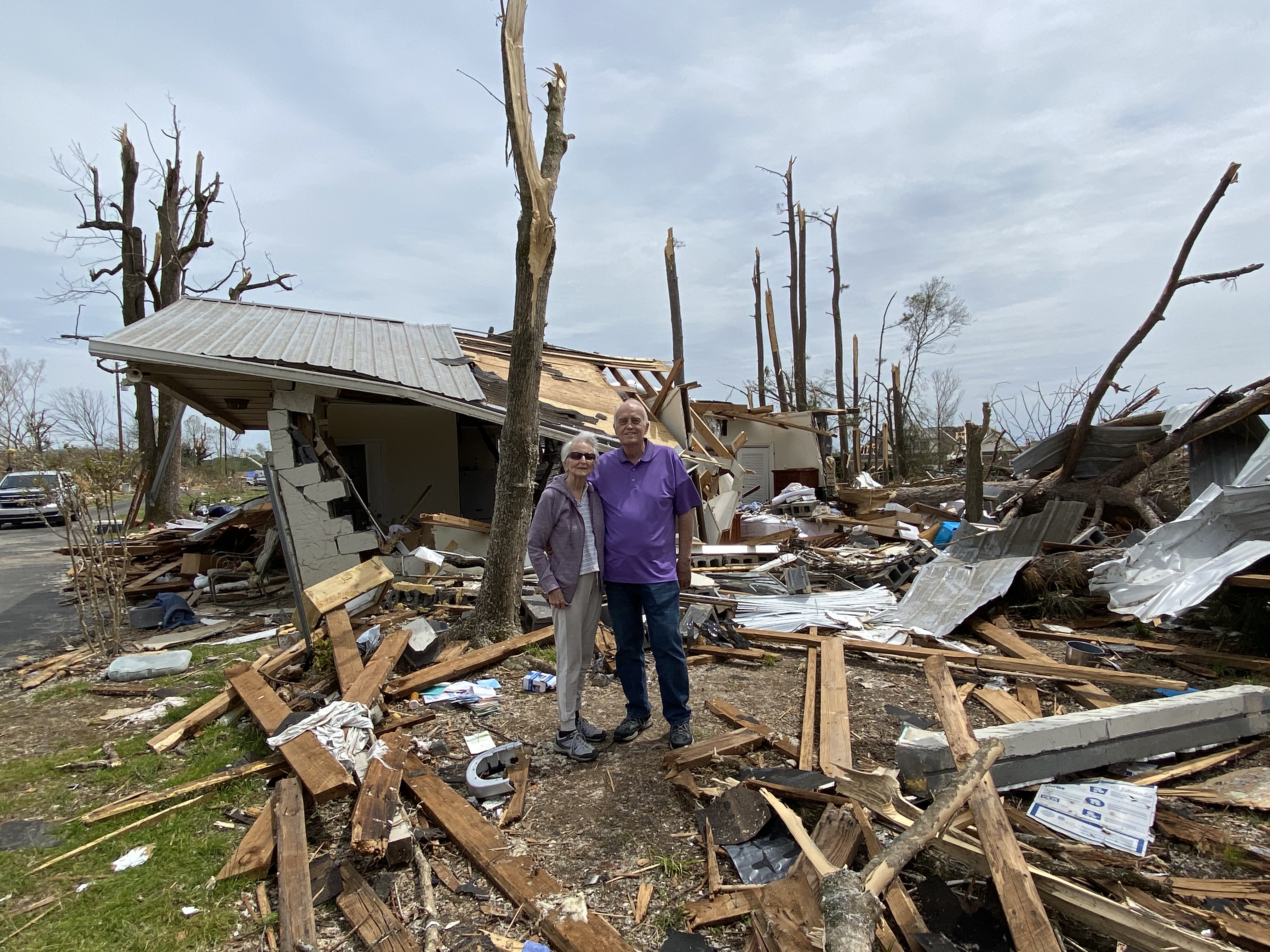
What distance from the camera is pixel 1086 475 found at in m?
10.4

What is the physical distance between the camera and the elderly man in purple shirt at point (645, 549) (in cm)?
376

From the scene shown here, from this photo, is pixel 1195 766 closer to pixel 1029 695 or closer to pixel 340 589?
pixel 1029 695

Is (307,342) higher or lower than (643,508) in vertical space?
higher

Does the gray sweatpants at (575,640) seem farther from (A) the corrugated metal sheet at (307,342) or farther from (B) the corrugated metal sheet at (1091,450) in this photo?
(B) the corrugated metal sheet at (1091,450)

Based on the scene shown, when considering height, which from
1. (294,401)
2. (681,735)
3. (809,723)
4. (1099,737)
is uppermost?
(294,401)

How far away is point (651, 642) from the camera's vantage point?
3822 mm

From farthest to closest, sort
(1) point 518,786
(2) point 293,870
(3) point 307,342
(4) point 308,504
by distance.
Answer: (3) point 307,342, (4) point 308,504, (1) point 518,786, (2) point 293,870

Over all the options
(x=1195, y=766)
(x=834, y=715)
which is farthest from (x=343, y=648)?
(x=1195, y=766)

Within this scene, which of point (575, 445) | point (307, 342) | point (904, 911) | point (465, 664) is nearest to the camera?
point (904, 911)

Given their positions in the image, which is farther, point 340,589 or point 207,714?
point 340,589

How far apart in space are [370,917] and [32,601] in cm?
1089

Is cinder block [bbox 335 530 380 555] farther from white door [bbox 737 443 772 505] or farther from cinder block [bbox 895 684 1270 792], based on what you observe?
white door [bbox 737 443 772 505]

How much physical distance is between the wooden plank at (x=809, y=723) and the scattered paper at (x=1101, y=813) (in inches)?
43.6

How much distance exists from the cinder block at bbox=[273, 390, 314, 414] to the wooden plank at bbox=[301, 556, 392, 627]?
3.28m
